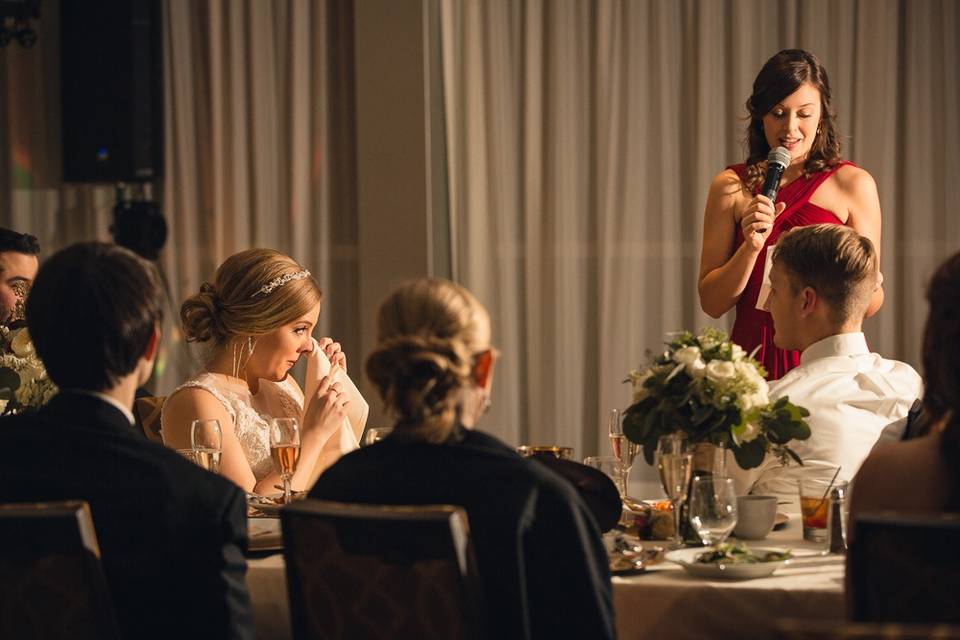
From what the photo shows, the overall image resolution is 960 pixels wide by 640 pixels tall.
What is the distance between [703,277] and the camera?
139 inches

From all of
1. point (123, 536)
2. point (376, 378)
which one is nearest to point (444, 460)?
point (376, 378)

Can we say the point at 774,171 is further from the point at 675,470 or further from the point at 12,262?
the point at 12,262

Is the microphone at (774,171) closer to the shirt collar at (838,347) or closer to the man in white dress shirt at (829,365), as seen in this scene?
the man in white dress shirt at (829,365)

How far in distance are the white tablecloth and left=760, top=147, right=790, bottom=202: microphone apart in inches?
57.9

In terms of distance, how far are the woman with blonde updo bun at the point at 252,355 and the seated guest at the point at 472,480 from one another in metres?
1.09

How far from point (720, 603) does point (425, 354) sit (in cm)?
57

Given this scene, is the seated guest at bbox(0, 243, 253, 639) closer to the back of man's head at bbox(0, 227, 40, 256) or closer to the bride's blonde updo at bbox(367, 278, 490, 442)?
the bride's blonde updo at bbox(367, 278, 490, 442)

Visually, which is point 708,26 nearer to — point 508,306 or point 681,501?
point 508,306

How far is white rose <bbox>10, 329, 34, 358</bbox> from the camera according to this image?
254 cm

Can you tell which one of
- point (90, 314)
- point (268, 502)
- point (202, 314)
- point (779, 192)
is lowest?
point (268, 502)

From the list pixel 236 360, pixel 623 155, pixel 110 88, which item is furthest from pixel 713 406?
pixel 110 88

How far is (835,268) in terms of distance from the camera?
8.18 feet

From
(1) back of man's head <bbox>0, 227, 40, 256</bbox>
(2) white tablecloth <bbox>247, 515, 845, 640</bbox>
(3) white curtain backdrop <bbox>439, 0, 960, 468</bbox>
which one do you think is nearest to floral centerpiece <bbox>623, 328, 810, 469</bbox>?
(2) white tablecloth <bbox>247, 515, 845, 640</bbox>

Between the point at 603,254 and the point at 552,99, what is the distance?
677 millimetres
